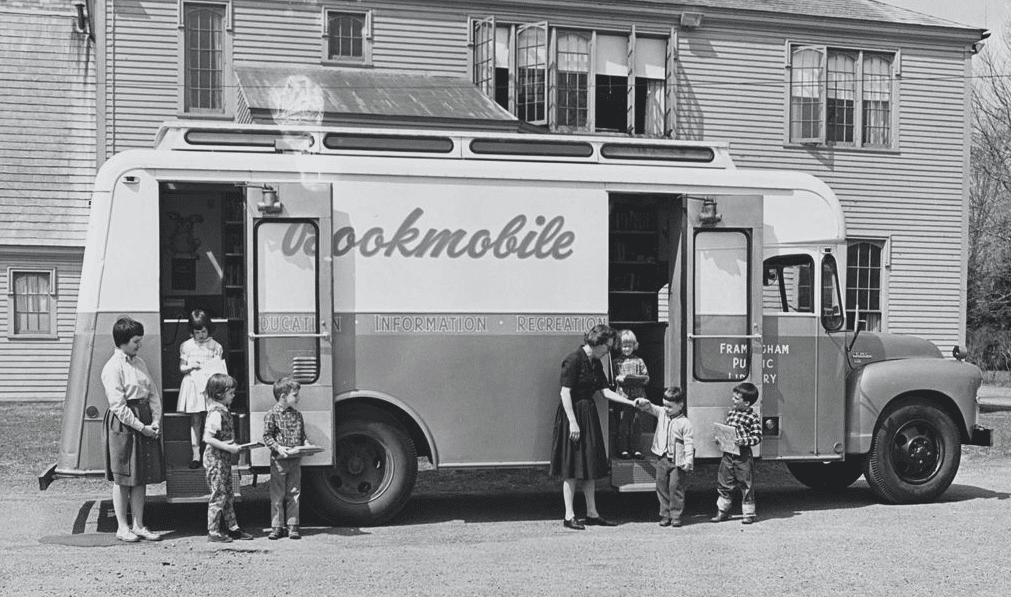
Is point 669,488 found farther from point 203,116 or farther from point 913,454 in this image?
point 203,116

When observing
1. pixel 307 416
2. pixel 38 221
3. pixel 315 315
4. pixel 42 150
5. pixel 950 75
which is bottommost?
pixel 307 416

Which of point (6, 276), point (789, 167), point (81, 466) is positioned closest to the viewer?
point (81, 466)

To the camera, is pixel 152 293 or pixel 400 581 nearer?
pixel 400 581

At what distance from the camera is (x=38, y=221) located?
2170 centimetres

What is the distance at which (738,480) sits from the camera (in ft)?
33.1

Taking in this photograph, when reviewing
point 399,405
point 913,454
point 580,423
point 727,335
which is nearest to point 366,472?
point 399,405

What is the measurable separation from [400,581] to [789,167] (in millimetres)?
17151

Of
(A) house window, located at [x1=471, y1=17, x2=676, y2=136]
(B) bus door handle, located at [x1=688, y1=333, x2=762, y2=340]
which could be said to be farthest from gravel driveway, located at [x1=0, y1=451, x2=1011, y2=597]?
(A) house window, located at [x1=471, y1=17, x2=676, y2=136]

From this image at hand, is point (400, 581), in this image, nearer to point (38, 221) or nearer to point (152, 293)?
point (152, 293)

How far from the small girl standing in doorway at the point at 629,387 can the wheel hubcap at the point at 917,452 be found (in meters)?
2.57

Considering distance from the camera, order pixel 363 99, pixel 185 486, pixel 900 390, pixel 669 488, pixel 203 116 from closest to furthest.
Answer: pixel 185 486 → pixel 669 488 → pixel 900 390 → pixel 363 99 → pixel 203 116

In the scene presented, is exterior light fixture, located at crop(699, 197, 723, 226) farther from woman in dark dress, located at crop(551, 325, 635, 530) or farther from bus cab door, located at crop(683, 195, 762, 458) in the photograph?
woman in dark dress, located at crop(551, 325, 635, 530)

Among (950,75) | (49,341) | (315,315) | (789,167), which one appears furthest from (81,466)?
(950,75)

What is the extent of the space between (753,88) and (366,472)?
1530 cm
